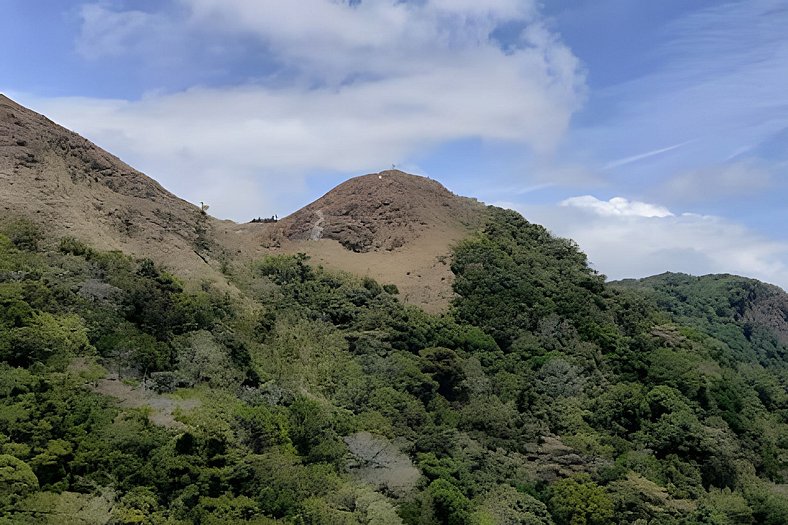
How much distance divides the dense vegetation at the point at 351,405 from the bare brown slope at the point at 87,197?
7.80ft

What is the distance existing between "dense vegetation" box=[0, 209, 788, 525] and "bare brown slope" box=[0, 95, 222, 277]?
2.38 m

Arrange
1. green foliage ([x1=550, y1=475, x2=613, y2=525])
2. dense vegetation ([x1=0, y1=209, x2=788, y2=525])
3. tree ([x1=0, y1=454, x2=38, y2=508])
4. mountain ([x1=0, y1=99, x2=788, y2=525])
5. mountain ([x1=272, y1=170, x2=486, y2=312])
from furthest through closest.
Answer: mountain ([x1=272, y1=170, x2=486, y2=312]) < green foliage ([x1=550, y1=475, x2=613, y2=525]) < mountain ([x1=0, y1=99, x2=788, y2=525]) < dense vegetation ([x1=0, y1=209, x2=788, y2=525]) < tree ([x1=0, y1=454, x2=38, y2=508])

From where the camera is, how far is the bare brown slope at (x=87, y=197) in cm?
3253

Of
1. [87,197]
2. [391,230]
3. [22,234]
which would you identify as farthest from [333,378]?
[391,230]

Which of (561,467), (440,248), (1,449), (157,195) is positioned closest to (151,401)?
(1,449)

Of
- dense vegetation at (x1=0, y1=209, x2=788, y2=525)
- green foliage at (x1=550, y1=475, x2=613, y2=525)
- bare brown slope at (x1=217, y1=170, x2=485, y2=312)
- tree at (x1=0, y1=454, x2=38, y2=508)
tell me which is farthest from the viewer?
bare brown slope at (x1=217, y1=170, x2=485, y2=312)

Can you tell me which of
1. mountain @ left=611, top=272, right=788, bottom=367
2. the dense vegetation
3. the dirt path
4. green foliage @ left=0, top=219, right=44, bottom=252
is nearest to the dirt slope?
green foliage @ left=0, top=219, right=44, bottom=252

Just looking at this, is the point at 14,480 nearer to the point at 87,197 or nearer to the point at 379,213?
the point at 87,197

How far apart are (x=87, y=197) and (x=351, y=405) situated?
1823 cm

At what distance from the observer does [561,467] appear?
2942 cm

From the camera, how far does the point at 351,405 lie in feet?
98.4

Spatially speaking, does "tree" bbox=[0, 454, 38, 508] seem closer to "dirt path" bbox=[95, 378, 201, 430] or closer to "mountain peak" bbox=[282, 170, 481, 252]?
"dirt path" bbox=[95, 378, 201, 430]

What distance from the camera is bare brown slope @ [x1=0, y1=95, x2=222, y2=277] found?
107 feet

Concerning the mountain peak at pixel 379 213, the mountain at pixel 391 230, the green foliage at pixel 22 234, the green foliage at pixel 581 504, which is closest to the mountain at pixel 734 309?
the mountain peak at pixel 379 213
